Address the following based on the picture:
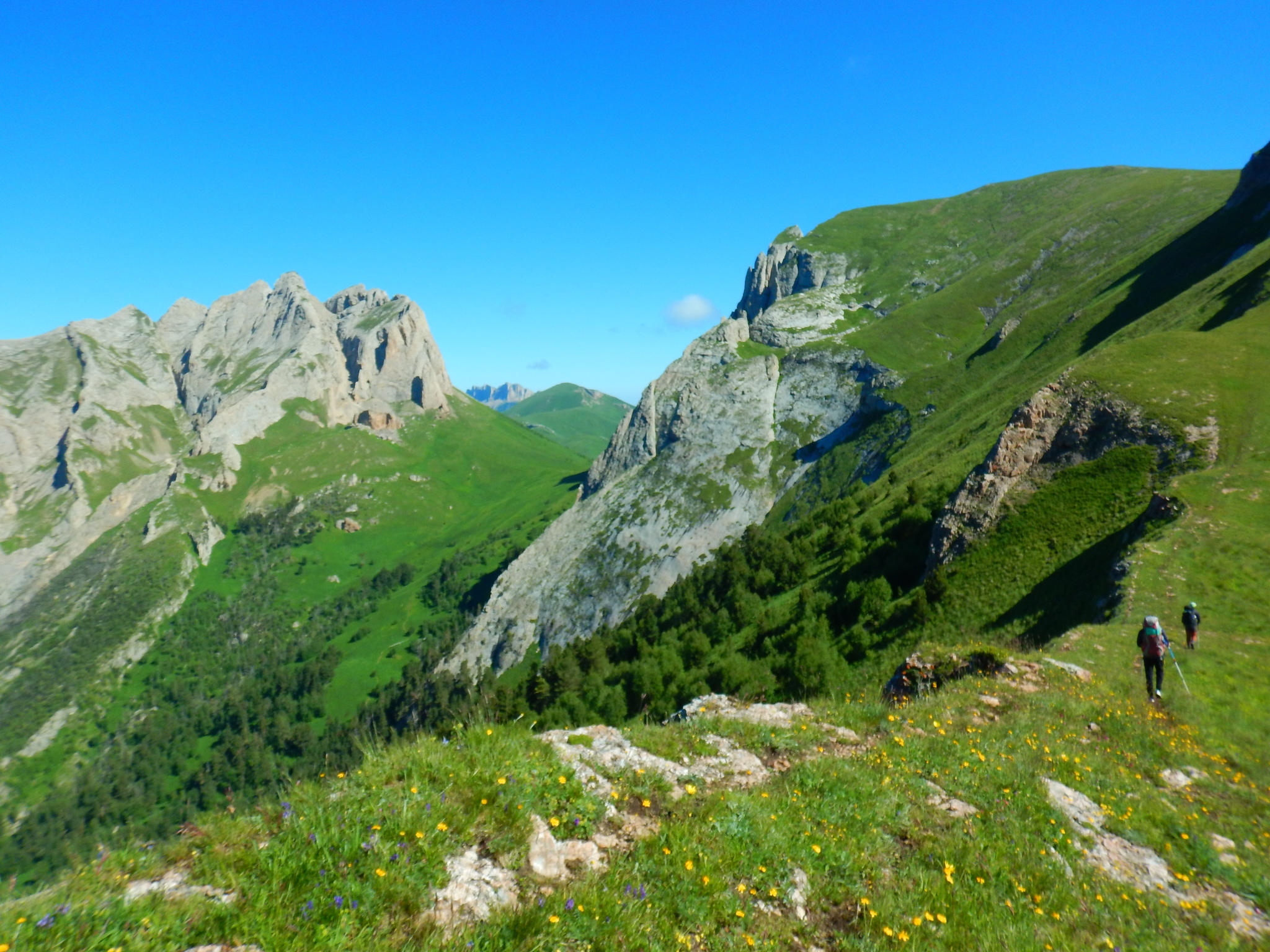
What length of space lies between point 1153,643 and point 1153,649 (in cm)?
25

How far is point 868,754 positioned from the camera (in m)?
12.2

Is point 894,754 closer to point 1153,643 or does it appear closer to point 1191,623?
point 1153,643

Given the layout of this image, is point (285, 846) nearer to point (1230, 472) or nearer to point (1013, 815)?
point (1013, 815)

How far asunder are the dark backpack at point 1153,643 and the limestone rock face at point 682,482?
338ft

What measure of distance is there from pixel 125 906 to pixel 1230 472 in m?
48.9

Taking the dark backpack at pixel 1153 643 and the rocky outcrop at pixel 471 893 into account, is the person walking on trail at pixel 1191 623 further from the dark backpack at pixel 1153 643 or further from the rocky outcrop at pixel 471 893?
the rocky outcrop at pixel 471 893

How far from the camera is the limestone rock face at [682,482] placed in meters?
130

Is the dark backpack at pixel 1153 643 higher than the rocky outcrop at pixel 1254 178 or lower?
lower

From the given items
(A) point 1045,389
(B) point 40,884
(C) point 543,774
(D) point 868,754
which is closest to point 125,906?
(B) point 40,884

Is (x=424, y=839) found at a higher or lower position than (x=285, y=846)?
lower

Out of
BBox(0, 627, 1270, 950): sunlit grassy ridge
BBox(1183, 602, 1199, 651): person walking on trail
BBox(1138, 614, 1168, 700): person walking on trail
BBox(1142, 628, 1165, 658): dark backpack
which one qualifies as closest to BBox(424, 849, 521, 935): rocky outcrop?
BBox(0, 627, 1270, 950): sunlit grassy ridge

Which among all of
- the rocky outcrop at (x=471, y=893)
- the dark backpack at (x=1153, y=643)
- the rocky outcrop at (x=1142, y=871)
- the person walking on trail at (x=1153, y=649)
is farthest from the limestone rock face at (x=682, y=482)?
the rocky outcrop at (x=471, y=893)

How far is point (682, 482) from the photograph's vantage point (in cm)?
14550

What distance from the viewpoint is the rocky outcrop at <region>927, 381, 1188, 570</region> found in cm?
3984
